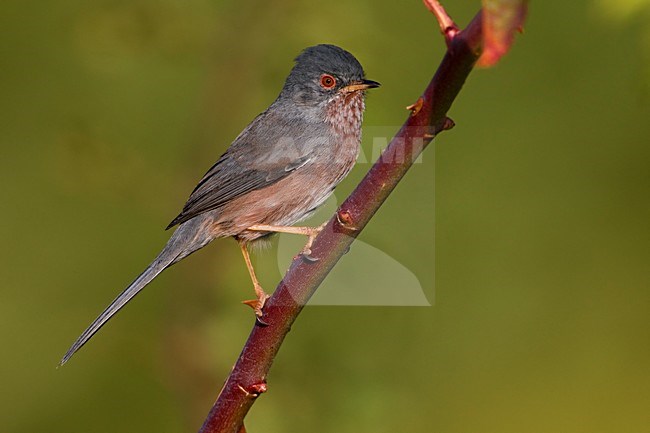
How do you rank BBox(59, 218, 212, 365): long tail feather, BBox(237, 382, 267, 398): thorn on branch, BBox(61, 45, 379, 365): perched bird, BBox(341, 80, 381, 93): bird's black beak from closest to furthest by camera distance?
BBox(237, 382, 267, 398): thorn on branch → BBox(59, 218, 212, 365): long tail feather → BBox(341, 80, 381, 93): bird's black beak → BBox(61, 45, 379, 365): perched bird

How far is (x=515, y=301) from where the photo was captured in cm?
407

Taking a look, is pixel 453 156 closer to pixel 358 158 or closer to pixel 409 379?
pixel 358 158

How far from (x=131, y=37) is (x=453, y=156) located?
1689mm

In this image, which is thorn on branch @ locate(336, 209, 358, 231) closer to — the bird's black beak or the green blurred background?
the green blurred background

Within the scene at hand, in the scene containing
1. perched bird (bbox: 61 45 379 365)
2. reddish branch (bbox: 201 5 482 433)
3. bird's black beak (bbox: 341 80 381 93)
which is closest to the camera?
reddish branch (bbox: 201 5 482 433)

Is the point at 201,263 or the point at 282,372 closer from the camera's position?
the point at 282,372

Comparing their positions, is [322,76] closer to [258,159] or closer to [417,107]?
[258,159]

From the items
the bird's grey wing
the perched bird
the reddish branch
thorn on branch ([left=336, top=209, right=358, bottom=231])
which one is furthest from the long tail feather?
thorn on branch ([left=336, top=209, right=358, bottom=231])

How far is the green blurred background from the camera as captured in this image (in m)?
3.22

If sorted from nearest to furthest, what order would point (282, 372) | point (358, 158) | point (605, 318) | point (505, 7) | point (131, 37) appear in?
1. point (505, 7)
2. point (282, 372)
3. point (131, 37)
4. point (358, 158)
5. point (605, 318)

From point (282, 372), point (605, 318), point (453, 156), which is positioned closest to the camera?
point (282, 372)

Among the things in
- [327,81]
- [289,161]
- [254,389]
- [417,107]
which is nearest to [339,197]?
[289,161]

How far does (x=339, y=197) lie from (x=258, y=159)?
435 millimetres

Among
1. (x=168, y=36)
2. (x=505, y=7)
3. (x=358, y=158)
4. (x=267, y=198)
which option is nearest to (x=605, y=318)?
(x=358, y=158)
